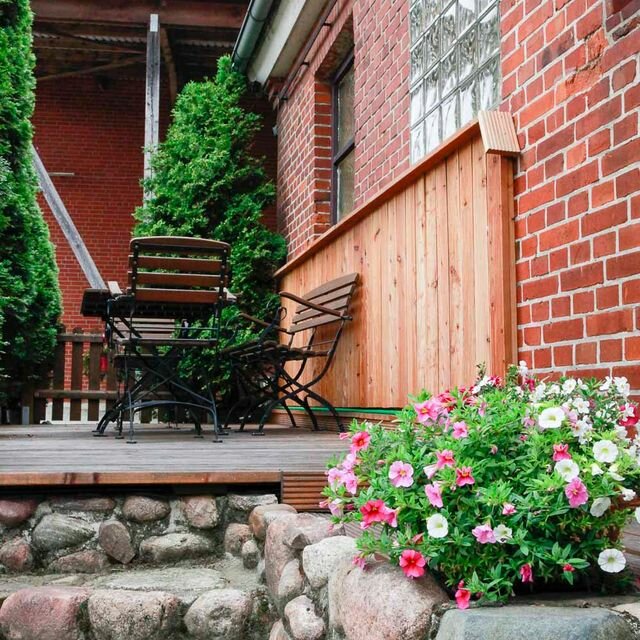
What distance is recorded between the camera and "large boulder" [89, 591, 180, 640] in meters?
2.44

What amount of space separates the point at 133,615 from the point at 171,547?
41cm

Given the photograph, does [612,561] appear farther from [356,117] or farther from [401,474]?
[356,117]

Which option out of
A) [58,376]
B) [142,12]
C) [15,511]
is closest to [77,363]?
[58,376]

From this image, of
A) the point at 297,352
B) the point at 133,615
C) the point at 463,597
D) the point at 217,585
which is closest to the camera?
the point at 463,597

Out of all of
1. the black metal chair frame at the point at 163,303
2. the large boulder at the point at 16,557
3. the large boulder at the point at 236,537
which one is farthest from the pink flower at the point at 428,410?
the black metal chair frame at the point at 163,303

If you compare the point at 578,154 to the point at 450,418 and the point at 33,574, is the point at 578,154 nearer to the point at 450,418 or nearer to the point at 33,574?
the point at 450,418

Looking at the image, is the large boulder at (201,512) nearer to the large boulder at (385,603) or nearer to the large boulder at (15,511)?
the large boulder at (15,511)

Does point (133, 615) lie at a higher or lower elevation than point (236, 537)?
lower

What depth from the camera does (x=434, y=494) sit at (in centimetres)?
164

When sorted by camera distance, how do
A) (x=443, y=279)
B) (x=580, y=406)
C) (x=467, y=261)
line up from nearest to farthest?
(x=580, y=406), (x=467, y=261), (x=443, y=279)

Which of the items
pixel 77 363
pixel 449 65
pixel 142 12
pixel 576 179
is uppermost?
pixel 142 12

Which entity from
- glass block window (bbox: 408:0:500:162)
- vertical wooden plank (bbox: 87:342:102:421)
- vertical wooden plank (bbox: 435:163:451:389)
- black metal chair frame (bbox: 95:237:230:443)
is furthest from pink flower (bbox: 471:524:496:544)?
vertical wooden plank (bbox: 87:342:102:421)

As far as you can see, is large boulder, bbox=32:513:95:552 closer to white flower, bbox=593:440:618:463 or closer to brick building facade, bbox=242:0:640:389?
brick building facade, bbox=242:0:640:389

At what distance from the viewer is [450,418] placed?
1.80 metres
